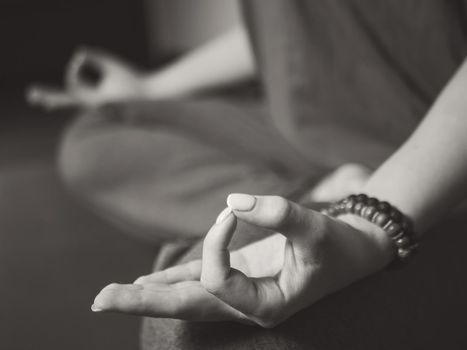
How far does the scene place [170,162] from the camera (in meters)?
0.71

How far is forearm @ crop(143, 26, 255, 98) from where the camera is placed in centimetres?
93

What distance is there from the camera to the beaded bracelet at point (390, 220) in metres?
0.36

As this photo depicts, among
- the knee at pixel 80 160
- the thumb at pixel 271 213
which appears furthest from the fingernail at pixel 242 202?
the knee at pixel 80 160

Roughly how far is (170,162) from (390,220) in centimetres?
41

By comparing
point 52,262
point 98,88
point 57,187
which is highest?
point 98,88

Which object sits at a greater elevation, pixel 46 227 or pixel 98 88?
pixel 98 88

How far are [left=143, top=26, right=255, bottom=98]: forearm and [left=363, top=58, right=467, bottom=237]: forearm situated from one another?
57 cm

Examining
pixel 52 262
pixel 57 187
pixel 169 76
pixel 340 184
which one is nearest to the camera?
pixel 340 184

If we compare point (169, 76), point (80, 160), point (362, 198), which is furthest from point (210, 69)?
point (362, 198)

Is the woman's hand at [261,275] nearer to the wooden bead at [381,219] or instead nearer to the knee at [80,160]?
the wooden bead at [381,219]

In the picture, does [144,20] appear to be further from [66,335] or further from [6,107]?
[66,335]

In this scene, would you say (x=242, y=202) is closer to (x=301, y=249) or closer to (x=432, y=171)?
(x=301, y=249)

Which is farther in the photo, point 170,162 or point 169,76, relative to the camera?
point 169,76

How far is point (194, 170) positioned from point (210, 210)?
0.27ft
